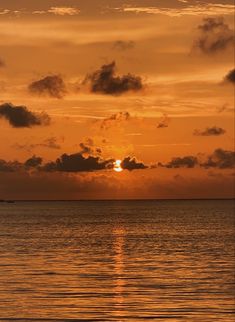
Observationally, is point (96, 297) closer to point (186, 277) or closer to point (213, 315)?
point (213, 315)

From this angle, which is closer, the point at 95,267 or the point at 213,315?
the point at 213,315

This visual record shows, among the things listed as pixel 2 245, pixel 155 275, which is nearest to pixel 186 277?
pixel 155 275

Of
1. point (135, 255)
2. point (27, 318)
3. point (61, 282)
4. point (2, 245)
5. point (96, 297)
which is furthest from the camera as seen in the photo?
point (2, 245)

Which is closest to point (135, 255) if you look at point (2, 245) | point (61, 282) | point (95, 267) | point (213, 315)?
point (95, 267)

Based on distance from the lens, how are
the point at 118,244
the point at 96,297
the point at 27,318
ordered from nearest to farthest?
the point at 27,318, the point at 96,297, the point at 118,244

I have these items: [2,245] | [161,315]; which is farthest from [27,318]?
[2,245]

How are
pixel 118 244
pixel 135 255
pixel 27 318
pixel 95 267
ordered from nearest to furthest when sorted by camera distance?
pixel 27 318
pixel 95 267
pixel 135 255
pixel 118 244

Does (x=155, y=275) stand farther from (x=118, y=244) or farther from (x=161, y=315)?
(x=118, y=244)

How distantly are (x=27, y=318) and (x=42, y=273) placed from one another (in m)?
25.7

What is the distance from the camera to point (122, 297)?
58.3 m

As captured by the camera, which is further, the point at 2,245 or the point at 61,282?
the point at 2,245

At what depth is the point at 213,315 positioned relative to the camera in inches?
1987

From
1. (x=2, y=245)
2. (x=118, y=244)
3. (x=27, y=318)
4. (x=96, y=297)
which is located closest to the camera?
(x=27, y=318)

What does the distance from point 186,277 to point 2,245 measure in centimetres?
4932
